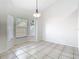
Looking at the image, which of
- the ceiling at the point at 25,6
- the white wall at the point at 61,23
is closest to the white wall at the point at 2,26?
the ceiling at the point at 25,6

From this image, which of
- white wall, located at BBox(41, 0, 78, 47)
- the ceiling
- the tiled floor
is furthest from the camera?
white wall, located at BBox(41, 0, 78, 47)

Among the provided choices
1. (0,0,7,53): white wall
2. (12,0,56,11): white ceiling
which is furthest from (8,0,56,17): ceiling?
(0,0,7,53): white wall

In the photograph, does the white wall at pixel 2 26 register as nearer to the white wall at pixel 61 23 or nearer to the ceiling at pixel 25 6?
the ceiling at pixel 25 6

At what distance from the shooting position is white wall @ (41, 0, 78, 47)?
408cm

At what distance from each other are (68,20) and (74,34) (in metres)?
0.93

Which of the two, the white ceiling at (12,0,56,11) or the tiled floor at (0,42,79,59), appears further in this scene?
the white ceiling at (12,0,56,11)

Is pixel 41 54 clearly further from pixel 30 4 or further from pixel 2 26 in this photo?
pixel 30 4

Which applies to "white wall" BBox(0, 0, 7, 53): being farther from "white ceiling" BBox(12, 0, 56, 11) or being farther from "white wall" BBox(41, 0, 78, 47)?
"white wall" BBox(41, 0, 78, 47)

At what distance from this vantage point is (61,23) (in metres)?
4.62

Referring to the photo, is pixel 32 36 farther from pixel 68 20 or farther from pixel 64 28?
pixel 68 20

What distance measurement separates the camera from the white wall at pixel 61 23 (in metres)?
4.08

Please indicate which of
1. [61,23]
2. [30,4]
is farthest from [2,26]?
[61,23]

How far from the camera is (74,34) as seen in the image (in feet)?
13.3

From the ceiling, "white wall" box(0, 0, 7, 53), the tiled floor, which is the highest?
the ceiling
